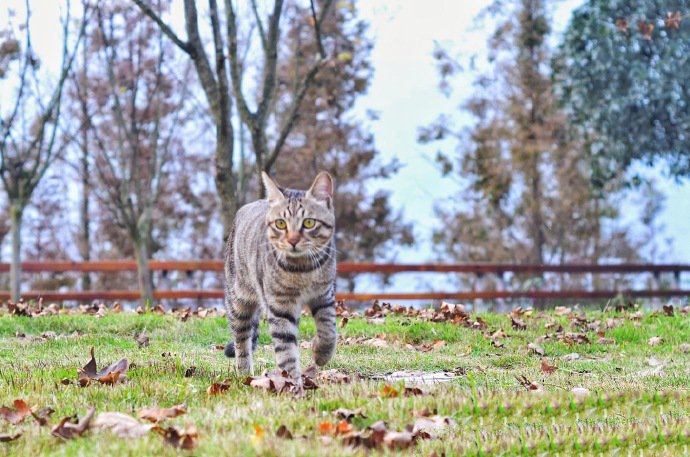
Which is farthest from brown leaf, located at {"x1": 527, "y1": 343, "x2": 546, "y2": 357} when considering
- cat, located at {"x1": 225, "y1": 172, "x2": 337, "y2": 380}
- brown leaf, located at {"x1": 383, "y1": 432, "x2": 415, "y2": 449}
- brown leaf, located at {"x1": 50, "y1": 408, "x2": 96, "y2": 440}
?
brown leaf, located at {"x1": 50, "y1": 408, "x2": 96, "y2": 440}

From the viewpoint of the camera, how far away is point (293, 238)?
6.03 m

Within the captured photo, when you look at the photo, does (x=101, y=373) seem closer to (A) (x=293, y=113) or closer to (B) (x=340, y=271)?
(A) (x=293, y=113)

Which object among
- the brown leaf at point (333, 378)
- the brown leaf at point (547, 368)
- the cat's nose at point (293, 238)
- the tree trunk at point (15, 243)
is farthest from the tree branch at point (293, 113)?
the cat's nose at point (293, 238)

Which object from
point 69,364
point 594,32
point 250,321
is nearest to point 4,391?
point 69,364

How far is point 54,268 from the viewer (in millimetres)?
19766

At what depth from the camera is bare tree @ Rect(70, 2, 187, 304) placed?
16938 millimetres

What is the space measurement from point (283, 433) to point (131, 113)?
14.0 meters

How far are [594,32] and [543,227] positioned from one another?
888 cm

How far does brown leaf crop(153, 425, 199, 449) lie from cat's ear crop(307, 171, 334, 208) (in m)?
2.52

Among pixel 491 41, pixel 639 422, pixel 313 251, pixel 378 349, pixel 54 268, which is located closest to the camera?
pixel 639 422

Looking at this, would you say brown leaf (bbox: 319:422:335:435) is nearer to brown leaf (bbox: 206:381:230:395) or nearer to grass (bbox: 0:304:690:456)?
grass (bbox: 0:304:690:456)

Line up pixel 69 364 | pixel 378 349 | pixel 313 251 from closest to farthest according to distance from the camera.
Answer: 1. pixel 313 251
2. pixel 69 364
3. pixel 378 349

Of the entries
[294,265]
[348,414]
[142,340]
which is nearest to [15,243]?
[142,340]

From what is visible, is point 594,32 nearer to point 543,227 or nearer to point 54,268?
point 543,227
